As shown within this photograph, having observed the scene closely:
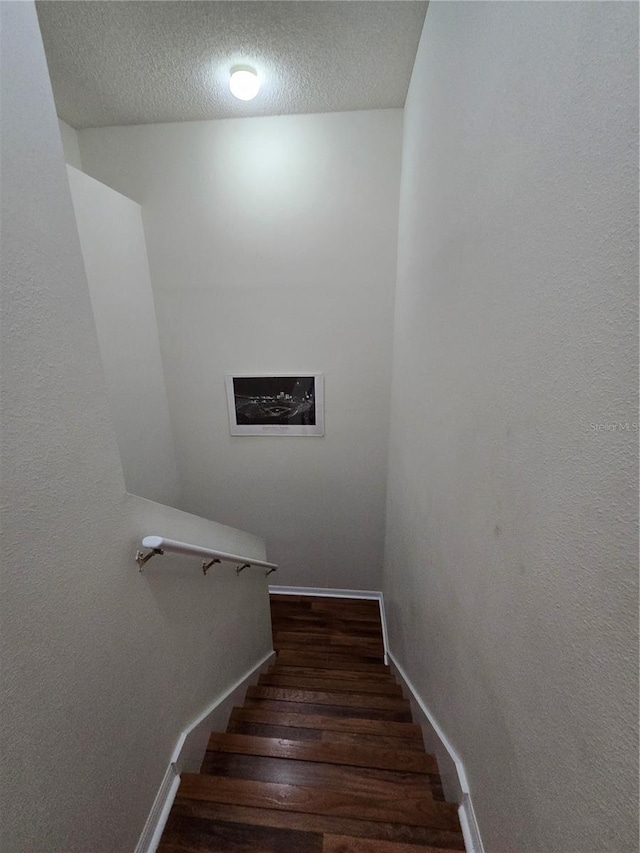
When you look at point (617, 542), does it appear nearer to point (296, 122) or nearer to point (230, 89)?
point (230, 89)

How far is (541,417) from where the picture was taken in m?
0.56

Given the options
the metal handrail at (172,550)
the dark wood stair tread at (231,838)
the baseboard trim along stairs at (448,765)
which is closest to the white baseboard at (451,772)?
the baseboard trim along stairs at (448,765)

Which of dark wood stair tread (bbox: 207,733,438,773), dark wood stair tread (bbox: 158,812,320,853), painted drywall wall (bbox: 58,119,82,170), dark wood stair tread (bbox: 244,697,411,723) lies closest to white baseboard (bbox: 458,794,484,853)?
dark wood stair tread (bbox: 207,733,438,773)

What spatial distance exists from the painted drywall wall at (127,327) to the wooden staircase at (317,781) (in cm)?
154

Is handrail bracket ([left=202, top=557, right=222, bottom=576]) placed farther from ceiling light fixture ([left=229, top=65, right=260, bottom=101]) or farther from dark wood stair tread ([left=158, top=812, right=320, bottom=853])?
ceiling light fixture ([left=229, top=65, right=260, bottom=101])

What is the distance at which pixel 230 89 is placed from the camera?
1840 mm

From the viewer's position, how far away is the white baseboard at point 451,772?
90cm

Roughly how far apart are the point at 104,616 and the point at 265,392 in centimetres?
202

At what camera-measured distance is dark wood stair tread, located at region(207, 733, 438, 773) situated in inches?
49.6

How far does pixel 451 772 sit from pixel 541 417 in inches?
47.2

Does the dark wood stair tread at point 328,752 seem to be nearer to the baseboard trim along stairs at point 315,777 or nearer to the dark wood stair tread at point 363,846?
the baseboard trim along stairs at point 315,777

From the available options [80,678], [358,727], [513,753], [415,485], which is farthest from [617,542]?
[358,727]

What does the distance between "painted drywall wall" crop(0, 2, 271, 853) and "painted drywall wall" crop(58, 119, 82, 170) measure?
1990 millimetres

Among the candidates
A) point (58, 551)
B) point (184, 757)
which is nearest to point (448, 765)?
point (184, 757)
